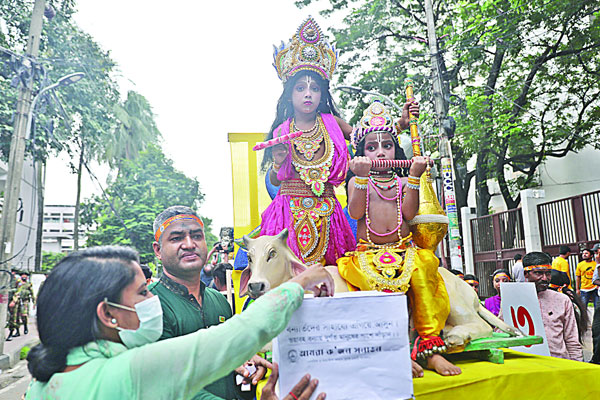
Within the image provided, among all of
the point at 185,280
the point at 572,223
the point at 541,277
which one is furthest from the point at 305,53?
the point at 572,223

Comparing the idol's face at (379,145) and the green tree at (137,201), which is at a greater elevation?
the green tree at (137,201)

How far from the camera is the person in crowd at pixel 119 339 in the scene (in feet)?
4.83

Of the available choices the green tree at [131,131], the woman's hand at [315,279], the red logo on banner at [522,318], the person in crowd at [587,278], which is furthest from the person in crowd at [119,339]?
the green tree at [131,131]

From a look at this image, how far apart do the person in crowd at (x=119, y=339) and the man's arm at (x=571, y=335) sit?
3.52m

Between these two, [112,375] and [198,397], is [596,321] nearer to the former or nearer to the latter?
[198,397]

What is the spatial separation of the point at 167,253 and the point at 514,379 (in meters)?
2.08

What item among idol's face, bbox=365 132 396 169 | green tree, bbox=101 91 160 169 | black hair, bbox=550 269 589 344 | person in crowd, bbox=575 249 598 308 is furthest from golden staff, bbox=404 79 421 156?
green tree, bbox=101 91 160 169

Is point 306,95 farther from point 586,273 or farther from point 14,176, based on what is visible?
point 586,273

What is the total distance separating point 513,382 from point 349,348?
1.38 m

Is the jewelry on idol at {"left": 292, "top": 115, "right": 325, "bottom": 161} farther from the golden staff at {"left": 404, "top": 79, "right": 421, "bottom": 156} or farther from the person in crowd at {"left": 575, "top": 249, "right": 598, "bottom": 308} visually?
the person in crowd at {"left": 575, "top": 249, "right": 598, "bottom": 308}

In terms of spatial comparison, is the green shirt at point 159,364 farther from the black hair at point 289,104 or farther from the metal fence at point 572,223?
the metal fence at point 572,223

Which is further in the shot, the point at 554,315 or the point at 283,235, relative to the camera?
the point at 554,315

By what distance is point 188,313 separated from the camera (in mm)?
2617

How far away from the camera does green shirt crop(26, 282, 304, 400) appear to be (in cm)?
146
